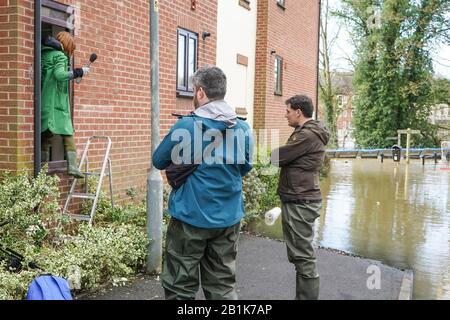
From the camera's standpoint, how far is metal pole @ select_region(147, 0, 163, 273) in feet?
19.1

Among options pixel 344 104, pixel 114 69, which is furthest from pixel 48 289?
pixel 344 104

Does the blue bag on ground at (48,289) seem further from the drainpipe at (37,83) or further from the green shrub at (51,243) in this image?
the drainpipe at (37,83)

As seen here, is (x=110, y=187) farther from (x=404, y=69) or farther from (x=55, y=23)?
(x=404, y=69)

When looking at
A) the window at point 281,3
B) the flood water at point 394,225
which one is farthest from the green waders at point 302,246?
the window at point 281,3

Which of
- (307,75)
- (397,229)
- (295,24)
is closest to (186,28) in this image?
(397,229)

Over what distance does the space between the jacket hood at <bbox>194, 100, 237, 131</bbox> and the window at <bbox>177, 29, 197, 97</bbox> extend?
5610 millimetres

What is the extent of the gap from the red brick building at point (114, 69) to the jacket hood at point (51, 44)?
22 cm

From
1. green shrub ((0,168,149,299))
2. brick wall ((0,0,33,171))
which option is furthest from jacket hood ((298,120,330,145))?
brick wall ((0,0,33,171))

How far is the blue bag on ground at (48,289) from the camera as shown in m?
3.59

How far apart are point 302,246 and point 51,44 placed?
328 cm

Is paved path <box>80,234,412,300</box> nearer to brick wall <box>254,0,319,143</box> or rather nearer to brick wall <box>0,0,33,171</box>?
brick wall <box>0,0,33,171</box>

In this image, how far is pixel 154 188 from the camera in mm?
5852

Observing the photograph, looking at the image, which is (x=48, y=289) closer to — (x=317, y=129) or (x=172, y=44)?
(x=317, y=129)

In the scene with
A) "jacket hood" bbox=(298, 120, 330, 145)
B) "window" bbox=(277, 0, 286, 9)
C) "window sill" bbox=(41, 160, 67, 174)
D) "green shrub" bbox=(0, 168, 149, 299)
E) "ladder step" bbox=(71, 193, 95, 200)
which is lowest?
"green shrub" bbox=(0, 168, 149, 299)
